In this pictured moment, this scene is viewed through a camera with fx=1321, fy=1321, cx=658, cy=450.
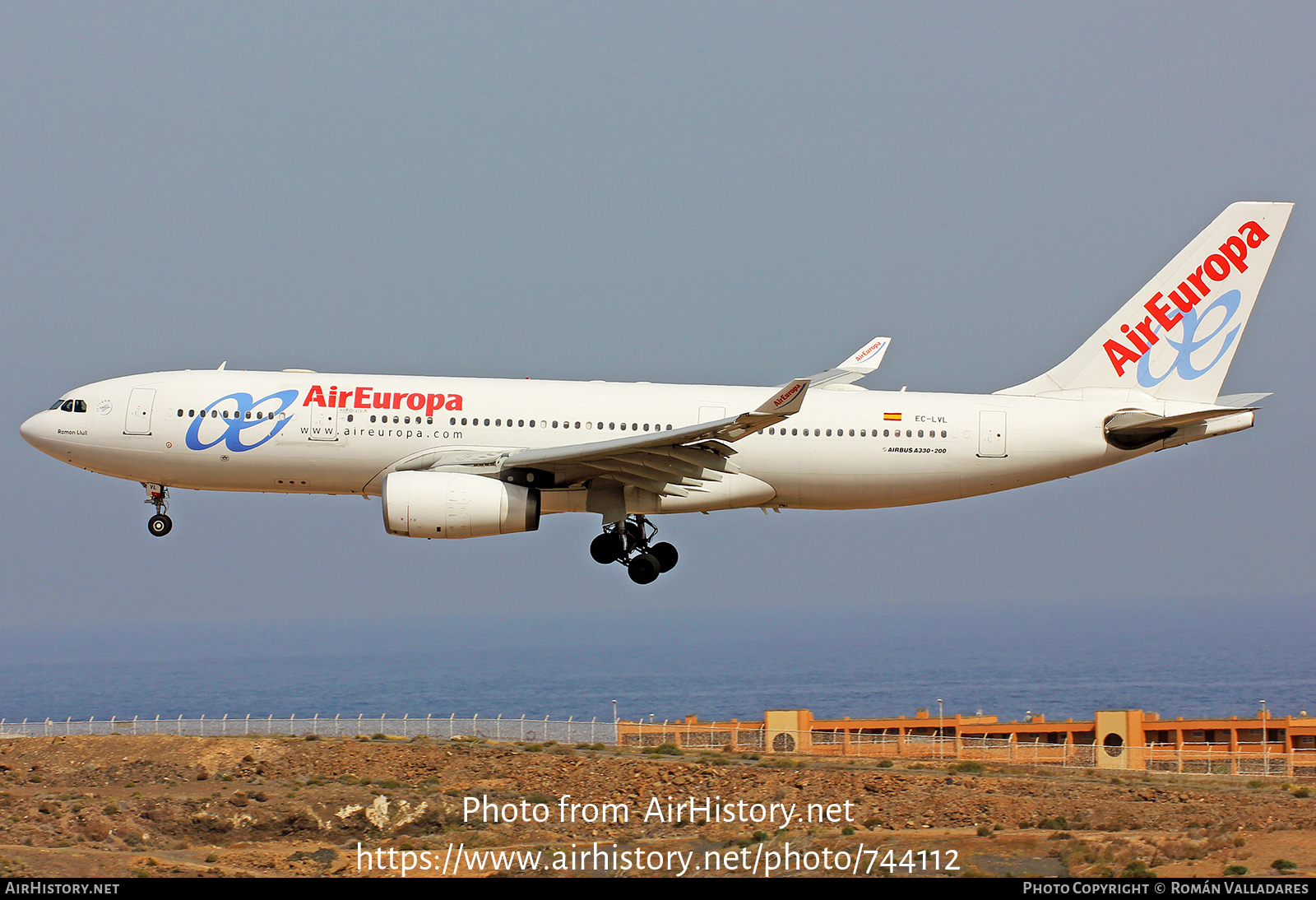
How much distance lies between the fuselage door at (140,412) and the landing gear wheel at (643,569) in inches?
431

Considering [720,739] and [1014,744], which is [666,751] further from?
[1014,744]

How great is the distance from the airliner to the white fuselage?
0.04 meters

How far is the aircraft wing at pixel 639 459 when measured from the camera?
2577 cm

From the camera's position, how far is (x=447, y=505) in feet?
88.1

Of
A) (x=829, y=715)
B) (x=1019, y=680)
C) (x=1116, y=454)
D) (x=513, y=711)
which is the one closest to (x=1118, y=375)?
(x=1116, y=454)

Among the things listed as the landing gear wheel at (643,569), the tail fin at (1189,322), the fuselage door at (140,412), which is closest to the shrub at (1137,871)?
the tail fin at (1189,322)

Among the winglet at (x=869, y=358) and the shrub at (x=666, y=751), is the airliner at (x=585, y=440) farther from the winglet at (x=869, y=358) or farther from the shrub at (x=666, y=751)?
the shrub at (x=666, y=751)

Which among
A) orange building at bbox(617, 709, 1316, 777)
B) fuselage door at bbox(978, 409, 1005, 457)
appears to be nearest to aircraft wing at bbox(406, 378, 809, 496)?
fuselage door at bbox(978, 409, 1005, 457)

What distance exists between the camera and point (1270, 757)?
168 ft

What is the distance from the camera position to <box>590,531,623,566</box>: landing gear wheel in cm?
2958

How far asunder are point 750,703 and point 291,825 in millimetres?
131228

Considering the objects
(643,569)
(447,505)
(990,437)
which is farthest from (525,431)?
(990,437)

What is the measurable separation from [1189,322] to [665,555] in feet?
44.4

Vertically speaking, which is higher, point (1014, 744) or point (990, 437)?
point (990, 437)
